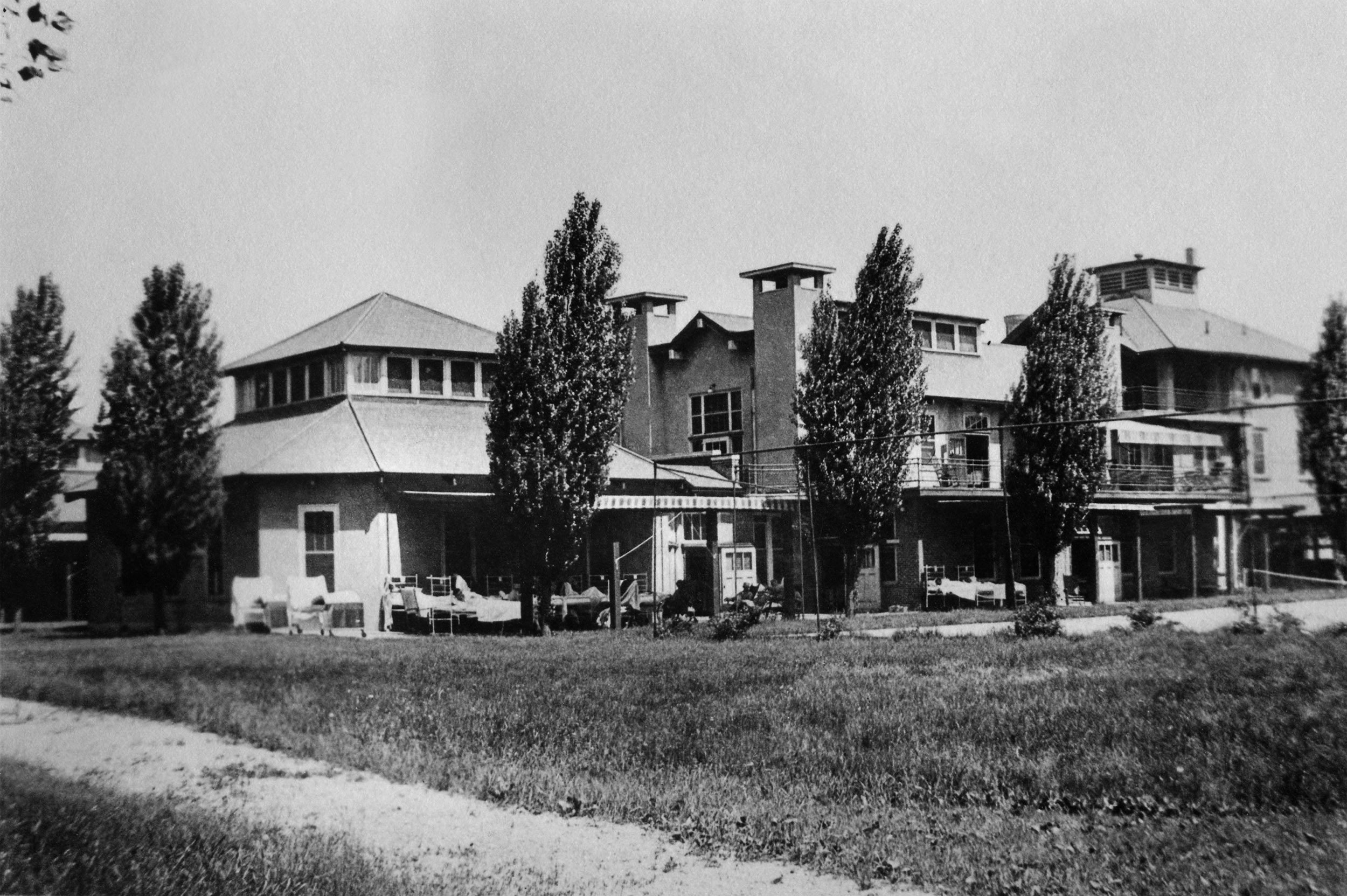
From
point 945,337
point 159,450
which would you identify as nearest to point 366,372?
point 159,450

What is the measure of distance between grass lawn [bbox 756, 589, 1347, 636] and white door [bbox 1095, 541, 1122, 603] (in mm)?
256

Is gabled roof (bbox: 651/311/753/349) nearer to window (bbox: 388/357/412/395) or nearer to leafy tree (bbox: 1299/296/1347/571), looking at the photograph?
window (bbox: 388/357/412/395)

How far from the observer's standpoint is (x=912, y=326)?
18703mm

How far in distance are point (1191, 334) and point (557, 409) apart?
9413 mm

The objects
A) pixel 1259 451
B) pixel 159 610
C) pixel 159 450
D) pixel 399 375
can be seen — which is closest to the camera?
pixel 159 450

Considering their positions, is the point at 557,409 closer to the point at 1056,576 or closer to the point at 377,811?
the point at 1056,576

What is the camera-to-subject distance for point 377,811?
852 centimetres

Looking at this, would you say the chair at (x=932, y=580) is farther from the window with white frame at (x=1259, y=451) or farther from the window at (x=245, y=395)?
the window at (x=245, y=395)

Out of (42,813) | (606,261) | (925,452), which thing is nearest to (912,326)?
(606,261)

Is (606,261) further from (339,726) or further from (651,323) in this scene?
(651,323)

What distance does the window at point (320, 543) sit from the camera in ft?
38.0

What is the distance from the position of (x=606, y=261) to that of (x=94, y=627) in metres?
9.17

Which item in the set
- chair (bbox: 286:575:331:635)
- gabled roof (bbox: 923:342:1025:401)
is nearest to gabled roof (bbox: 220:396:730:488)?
chair (bbox: 286:575:331:635)

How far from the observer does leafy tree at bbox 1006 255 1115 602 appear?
13.3 m
